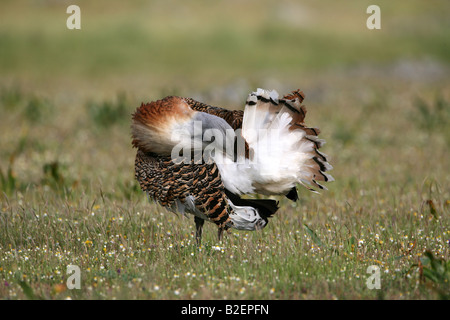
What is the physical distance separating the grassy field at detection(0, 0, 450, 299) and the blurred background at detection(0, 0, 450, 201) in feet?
0.22

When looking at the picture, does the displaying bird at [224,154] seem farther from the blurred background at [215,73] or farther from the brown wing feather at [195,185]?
the blurred background at [215,73]

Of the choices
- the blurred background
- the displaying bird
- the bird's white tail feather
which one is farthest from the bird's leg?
the blurred background

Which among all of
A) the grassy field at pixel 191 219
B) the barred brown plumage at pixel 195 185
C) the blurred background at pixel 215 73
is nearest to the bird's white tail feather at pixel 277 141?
the barred brown plumage at pixel 195 185

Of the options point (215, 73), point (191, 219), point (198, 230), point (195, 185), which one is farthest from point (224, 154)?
point (215, 73)

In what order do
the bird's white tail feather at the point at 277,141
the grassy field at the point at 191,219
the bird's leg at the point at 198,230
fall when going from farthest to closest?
the bird's leg at the point at 198,230 → the bird's white tail feather at the point at 277,141 → the grassy field at the point at 191,219

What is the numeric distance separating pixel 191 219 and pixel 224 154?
4.18 ft

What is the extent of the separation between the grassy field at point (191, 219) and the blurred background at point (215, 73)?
7cm

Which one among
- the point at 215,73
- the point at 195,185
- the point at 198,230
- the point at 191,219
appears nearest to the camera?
the point at 195,185

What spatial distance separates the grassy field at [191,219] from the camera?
12.2ft

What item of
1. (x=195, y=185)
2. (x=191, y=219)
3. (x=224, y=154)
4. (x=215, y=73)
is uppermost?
(x=215, y=73)

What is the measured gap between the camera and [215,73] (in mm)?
20203

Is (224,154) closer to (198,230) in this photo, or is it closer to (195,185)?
(195,185)

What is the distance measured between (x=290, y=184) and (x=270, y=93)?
2.42ft
